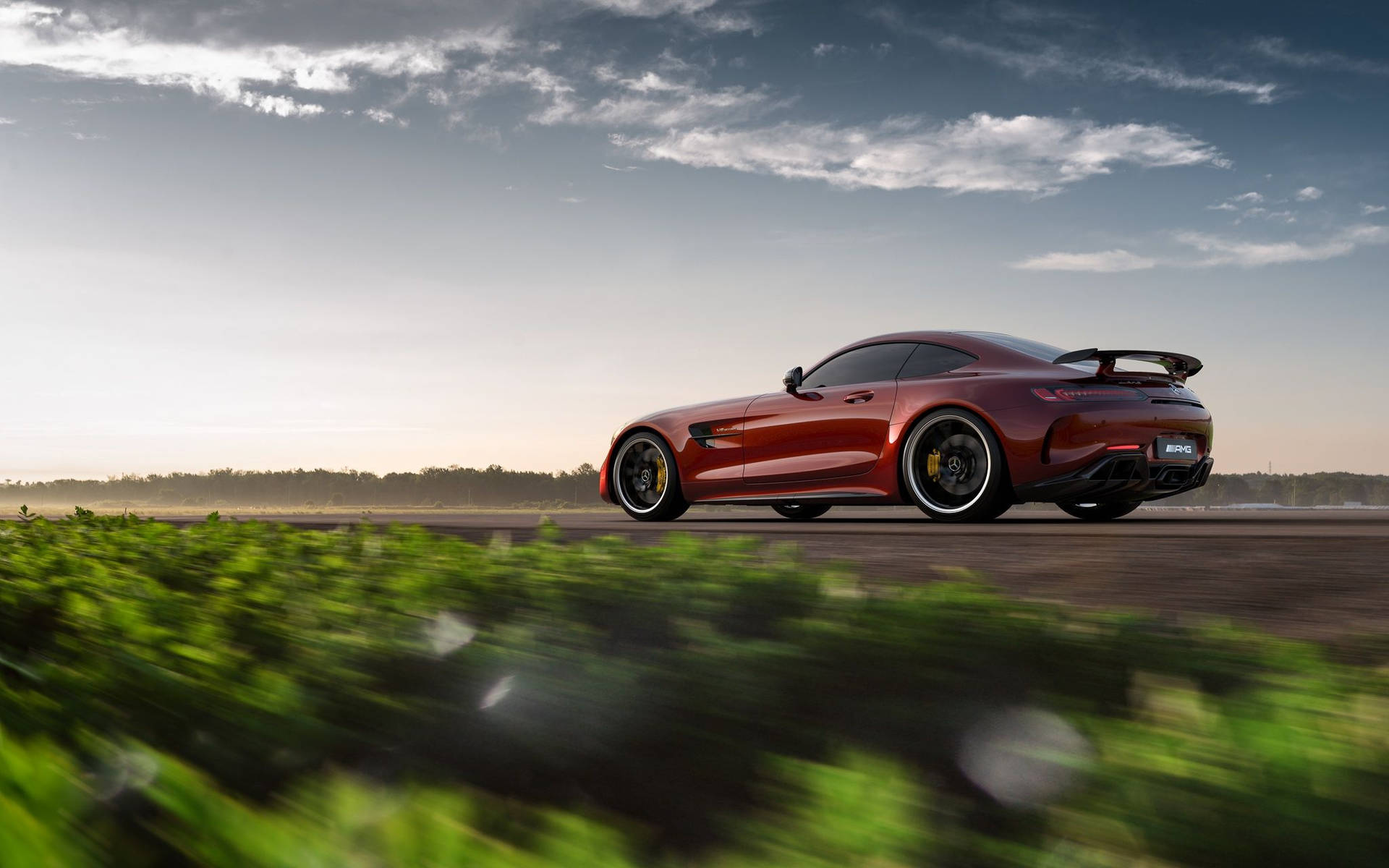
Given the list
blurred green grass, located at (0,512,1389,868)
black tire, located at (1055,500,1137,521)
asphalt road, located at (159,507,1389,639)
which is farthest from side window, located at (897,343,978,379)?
blurred green grass, located at (0,512,1389,868)

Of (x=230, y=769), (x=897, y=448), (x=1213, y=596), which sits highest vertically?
(x=897, y=448)

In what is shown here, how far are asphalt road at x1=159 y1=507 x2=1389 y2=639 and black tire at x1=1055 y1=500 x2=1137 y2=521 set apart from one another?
Answer: 301cm

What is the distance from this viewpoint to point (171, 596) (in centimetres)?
312

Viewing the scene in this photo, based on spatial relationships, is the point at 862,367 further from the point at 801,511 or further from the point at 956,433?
the point at 801,511

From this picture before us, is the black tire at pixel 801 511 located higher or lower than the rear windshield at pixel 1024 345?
lower

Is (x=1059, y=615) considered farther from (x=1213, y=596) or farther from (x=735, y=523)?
(x=735, y=523)

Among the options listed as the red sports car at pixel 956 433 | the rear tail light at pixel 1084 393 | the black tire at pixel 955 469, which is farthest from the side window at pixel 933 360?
the rear tail light at pixel 1084 393

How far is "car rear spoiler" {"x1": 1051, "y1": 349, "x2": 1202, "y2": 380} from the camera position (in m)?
6.95

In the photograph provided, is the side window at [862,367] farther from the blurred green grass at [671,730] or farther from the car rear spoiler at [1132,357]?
the blurred green grass at [671,730]

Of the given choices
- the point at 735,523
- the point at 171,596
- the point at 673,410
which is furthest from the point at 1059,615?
the point at 673,410

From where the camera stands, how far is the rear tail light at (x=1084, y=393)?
6707 millimetres

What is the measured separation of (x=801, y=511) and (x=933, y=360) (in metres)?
2.61

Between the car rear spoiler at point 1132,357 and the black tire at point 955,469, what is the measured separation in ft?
2.61

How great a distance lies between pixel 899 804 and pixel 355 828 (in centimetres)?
75
